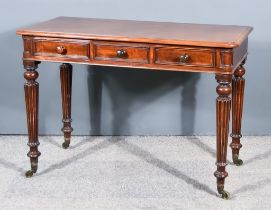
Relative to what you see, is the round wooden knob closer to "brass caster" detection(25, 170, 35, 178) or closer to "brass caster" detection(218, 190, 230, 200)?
"brass caster" detection(25, 170, 35, 178)

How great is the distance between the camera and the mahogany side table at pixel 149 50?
290cm

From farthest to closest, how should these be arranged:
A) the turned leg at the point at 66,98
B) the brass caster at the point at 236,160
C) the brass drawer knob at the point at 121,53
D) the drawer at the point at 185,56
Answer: the turned leg at the point at 66,98 < the brass caster at the point at 236,160 < the brass drawer knob at the point at 121,53 < the drawer at the point at 185,56

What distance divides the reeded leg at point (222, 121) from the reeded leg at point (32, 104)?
0.97 metres

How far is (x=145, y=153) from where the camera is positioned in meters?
3.73

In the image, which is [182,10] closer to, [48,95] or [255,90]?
[255,90]

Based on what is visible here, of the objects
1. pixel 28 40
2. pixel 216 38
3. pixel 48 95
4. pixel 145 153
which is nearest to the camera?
pixel 216 38

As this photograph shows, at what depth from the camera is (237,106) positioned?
11.3 feet

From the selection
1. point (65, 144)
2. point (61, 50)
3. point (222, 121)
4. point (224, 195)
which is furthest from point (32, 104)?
point (224, 195)

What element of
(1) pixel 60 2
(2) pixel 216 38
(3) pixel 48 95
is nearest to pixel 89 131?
(3) pixel 48 95

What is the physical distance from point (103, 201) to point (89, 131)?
1038 millimetres

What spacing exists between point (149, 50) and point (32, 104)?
72 cm

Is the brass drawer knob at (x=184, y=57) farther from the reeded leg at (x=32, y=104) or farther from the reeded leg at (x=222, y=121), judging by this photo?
the reeded leg at (x=32, y=104)

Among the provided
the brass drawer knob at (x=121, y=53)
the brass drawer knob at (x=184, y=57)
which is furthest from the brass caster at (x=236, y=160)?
the brass drawer knob at (x=121, y=53)

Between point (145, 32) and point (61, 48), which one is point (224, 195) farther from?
point (61, 48)
